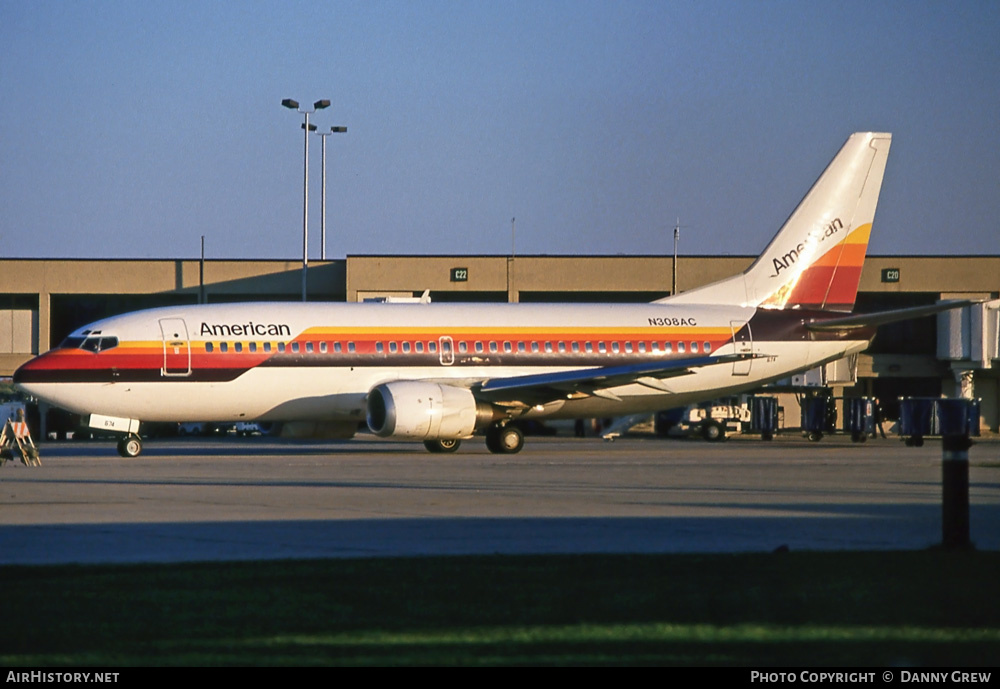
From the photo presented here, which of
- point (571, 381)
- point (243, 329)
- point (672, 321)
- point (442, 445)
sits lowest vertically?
point (442, 445)

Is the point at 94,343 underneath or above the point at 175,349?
above

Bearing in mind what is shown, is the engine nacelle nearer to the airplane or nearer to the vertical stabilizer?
the airplane

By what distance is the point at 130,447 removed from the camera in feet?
102

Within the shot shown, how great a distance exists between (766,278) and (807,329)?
6.22 ft

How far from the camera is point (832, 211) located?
37.9 meters

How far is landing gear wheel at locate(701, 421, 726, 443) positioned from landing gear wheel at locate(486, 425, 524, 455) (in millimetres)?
16741

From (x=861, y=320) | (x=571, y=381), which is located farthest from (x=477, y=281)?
(x=571, y=381)

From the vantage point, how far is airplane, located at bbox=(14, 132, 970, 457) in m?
31.0

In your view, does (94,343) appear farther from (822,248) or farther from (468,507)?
(822,248)

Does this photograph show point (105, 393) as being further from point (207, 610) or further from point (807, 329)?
point (207, 610)

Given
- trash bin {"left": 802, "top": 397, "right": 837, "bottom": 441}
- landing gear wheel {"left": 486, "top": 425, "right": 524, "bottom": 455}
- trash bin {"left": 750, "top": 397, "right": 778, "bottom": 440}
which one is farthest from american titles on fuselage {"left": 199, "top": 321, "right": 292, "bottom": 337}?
trash bin {"left": 750, "top": 397, "right": 778, "bottom": 440}

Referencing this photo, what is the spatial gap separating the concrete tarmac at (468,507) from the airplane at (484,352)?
104 inches

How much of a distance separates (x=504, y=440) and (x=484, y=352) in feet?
7.67
